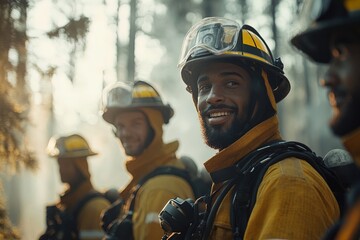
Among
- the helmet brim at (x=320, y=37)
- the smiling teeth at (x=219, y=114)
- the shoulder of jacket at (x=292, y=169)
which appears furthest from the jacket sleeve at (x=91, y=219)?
the helmet brim at (x=320, y=37)

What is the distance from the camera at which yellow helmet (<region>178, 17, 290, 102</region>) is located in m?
→ 3.25

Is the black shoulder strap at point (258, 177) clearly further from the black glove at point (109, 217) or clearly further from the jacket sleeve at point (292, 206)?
the black glove at point (109, 217)

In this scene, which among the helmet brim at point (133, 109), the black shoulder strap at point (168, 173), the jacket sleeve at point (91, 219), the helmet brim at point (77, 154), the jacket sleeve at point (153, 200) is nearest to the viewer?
the jacket sleeve at point (153, 200)

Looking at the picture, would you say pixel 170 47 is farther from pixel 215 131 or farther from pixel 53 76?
pixel 215 131

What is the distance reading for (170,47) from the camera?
2342cm

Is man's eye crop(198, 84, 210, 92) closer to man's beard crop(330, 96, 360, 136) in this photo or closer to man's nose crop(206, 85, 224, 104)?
man's nose crop(206, 85, 224, 104)

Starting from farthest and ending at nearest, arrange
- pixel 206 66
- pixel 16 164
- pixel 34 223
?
1. pixel 34 223
2. pixel 16 164
3. pixel 206 66

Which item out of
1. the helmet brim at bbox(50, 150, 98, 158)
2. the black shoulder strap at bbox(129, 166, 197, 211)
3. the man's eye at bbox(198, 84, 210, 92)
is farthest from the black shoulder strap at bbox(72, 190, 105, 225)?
the man's eye at bbox(198, 84, 210, 92)

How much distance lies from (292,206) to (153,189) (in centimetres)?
206

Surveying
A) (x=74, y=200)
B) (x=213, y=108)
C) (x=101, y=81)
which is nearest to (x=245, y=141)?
(x=213, y=108)

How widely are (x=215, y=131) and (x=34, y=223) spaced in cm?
2744

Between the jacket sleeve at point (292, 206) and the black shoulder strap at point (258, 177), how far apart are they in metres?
Answer: 0.07

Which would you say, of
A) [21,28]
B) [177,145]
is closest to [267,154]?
[177,145]

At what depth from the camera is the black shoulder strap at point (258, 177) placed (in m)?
2.64
